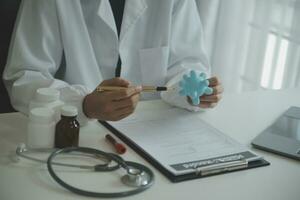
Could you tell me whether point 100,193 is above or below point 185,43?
below

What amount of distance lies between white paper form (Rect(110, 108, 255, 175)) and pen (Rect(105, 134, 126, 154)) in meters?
0.04

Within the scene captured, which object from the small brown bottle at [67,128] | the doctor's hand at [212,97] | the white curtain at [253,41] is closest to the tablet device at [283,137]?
the doctor's hand at [212,97]

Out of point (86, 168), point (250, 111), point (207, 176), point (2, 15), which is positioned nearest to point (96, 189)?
point (86, 168)

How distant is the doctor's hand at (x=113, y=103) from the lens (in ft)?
3.92

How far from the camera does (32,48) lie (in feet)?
4.67

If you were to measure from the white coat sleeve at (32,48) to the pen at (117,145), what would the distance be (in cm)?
20

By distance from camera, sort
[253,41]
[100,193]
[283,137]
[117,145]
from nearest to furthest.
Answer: [100,193]
[117,145]
[283,137]
[253,41]

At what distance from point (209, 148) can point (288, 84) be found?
1.11 m

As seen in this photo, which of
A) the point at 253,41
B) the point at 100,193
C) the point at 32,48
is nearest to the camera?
the point at 100,193

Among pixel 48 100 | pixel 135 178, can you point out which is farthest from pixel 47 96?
pixel 135 178

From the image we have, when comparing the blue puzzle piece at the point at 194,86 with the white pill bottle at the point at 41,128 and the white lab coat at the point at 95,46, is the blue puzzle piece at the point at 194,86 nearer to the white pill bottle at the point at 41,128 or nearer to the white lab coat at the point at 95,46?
the white lab coat at the point at 95,46

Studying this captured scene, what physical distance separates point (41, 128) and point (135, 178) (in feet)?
0.82

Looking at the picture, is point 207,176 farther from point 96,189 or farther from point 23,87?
point 23,87

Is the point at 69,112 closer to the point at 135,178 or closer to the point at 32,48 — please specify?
the point at 135,178
